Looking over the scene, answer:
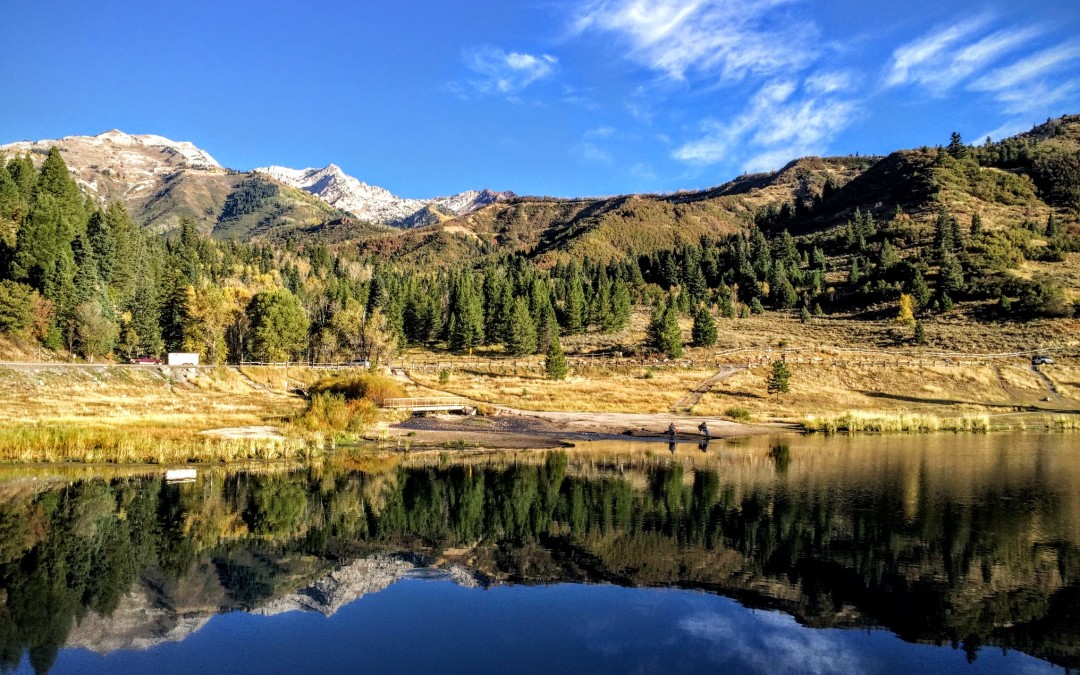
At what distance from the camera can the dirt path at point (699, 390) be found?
234ft

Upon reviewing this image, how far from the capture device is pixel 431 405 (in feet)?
223

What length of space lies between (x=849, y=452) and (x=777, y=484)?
48.7ft

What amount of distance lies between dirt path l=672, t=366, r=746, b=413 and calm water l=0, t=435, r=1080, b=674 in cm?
3241

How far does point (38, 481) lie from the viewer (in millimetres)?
34281

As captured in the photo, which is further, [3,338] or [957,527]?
[3,338]

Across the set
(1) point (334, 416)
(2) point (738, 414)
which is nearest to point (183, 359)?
(1) point (334, 416)

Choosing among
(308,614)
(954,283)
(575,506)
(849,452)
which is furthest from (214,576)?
(954,283)

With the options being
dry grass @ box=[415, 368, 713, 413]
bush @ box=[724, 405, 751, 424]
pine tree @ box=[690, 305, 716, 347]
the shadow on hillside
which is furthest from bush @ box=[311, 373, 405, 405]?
the shadow on hillside

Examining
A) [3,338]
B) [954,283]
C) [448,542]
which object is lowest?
[448,542]

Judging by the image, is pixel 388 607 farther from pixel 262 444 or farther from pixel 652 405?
pixel 652 405

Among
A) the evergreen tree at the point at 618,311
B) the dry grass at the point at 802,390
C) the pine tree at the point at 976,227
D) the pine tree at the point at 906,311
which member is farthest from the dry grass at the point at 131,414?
the pine tree at the point at 976,227

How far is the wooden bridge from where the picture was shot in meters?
65.6

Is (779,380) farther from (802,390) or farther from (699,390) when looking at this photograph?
(699,390)

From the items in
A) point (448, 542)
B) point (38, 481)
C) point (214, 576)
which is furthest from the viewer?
point (38, 481)
